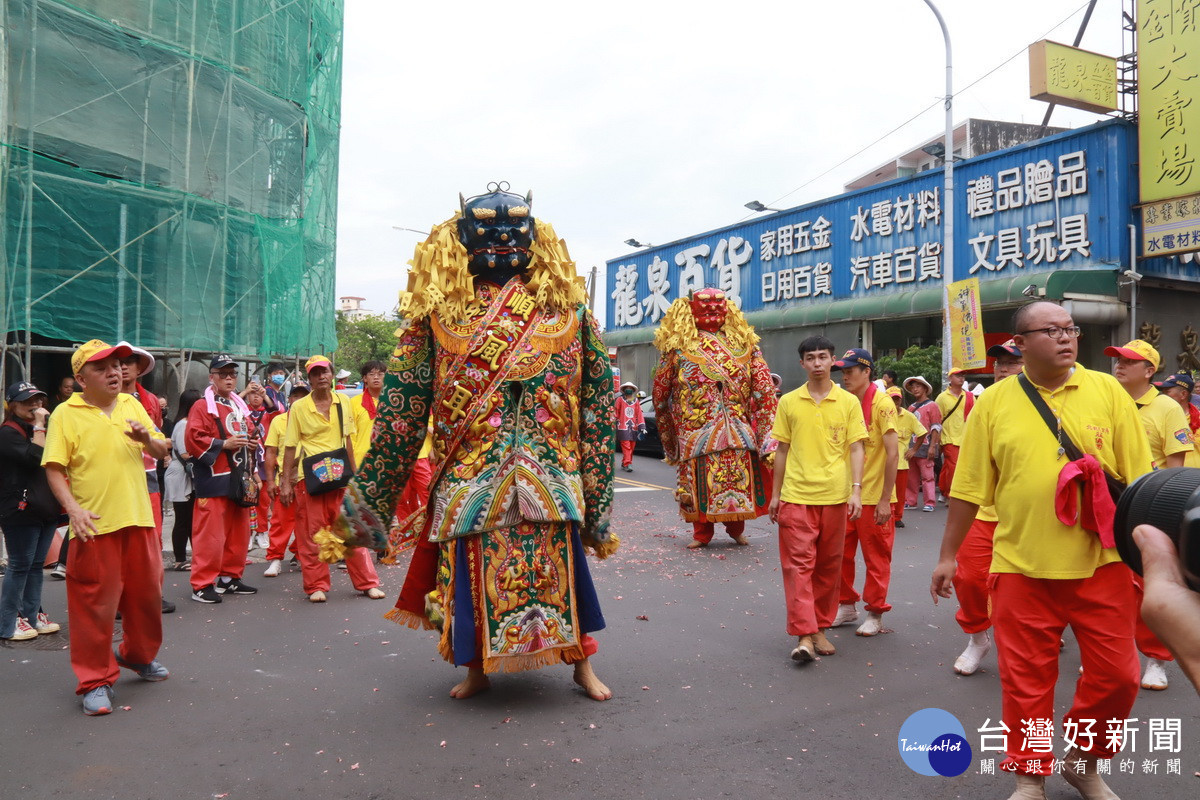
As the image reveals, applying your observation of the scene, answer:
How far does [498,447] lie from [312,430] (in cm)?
319

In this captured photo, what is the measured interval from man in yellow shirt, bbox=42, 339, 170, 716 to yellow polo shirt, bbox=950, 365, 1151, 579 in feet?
12.9

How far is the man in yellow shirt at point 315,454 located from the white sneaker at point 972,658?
13.5 feet

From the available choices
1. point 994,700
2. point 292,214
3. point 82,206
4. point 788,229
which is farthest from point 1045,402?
point 788,229

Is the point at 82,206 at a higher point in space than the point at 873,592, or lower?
higher

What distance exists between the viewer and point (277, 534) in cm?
788

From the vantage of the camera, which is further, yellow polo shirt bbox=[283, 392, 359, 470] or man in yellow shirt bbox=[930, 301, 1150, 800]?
yellow polo shirt bbox=[283, 392, 359, 470]

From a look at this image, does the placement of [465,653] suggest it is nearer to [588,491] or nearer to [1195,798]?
[588,491]

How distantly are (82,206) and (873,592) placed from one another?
12.0 metres

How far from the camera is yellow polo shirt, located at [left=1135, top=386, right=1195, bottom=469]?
16.5 ft

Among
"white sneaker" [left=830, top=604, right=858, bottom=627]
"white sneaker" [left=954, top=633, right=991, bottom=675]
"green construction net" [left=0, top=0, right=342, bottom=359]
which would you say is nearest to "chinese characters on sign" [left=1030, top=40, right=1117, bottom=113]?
"white sneaker" [left=830, top=604, right=858, bottom=627]

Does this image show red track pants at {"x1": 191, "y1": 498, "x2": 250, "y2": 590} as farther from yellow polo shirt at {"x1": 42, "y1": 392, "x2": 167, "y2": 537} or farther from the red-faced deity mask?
the red-faced deity mask

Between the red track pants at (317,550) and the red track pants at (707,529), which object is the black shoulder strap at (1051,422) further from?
the red track pants at (707,529)

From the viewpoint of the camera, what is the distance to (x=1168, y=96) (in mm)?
13938

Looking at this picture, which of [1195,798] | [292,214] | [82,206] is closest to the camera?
[1195,798]
